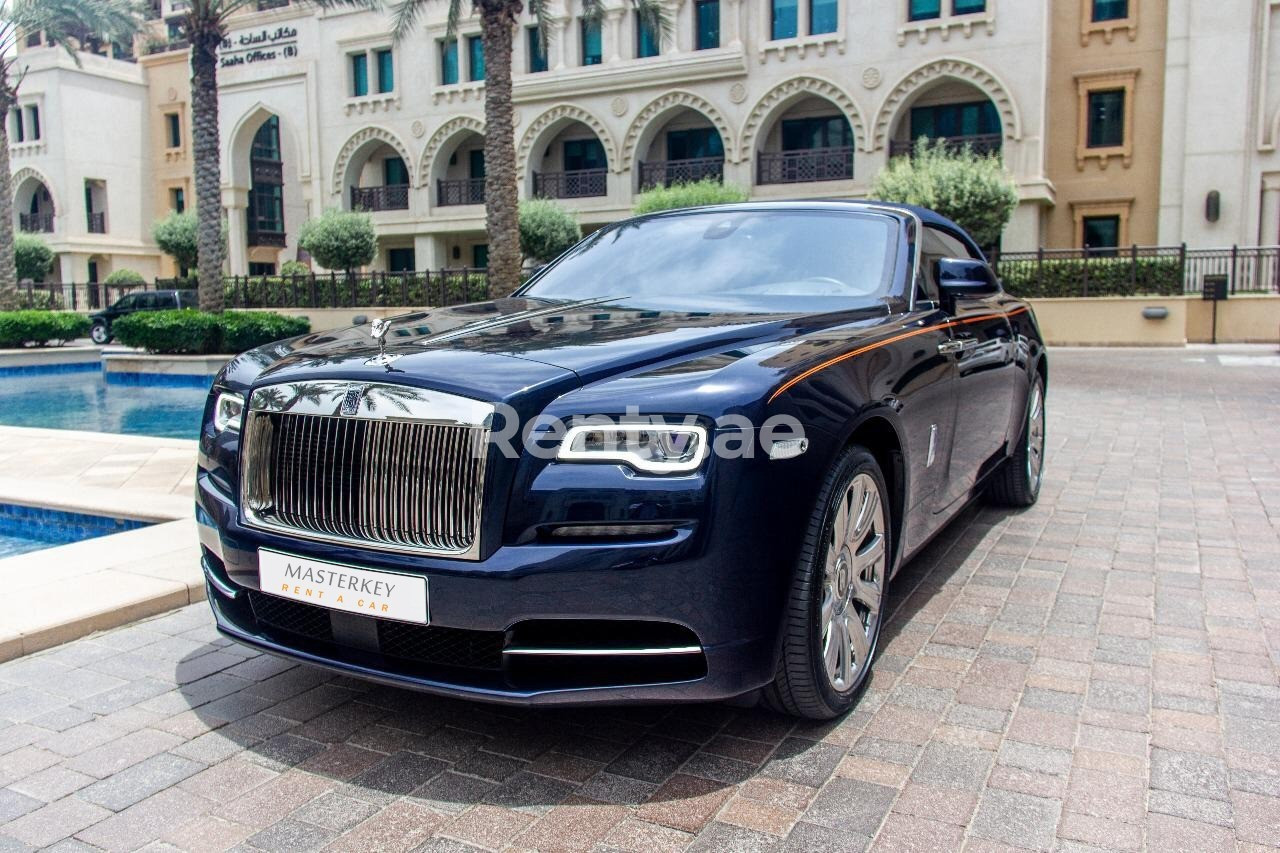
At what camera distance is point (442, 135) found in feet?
114

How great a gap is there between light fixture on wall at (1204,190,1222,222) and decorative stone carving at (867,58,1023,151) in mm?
5104

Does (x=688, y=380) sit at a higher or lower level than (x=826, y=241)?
lower

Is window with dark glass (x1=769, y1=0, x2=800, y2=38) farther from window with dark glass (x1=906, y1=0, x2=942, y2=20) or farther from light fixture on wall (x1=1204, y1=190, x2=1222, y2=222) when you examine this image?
light fixture on wall (x1=1204, y1=190, x2=1222, y2=222)

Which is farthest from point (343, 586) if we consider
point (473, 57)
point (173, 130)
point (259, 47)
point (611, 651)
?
point (173, 130)

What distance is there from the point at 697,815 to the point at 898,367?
1720mm

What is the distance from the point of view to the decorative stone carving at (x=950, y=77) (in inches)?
1045

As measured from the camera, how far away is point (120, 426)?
12.7 m

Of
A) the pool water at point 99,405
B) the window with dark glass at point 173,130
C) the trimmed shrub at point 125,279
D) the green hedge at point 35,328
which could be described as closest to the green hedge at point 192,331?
the pool water at point 99,405

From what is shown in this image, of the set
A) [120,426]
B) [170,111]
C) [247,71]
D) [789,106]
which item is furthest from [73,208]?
[120,426]

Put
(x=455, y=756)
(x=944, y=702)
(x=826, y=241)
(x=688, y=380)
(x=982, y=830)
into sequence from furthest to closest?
(x=826, y=241) < (x=944, y=702) < (x=455, y=756) < (x=688, y=380) < (x=982, y=830)

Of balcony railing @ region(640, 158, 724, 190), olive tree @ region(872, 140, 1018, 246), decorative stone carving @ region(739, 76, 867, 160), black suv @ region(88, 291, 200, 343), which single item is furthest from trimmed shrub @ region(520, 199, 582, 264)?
black suv @ region(88, 291, 200, 343)

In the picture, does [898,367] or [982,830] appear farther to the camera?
[898,367]

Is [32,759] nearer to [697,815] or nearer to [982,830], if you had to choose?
[697,815]

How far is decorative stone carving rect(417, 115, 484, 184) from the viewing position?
34062mm
